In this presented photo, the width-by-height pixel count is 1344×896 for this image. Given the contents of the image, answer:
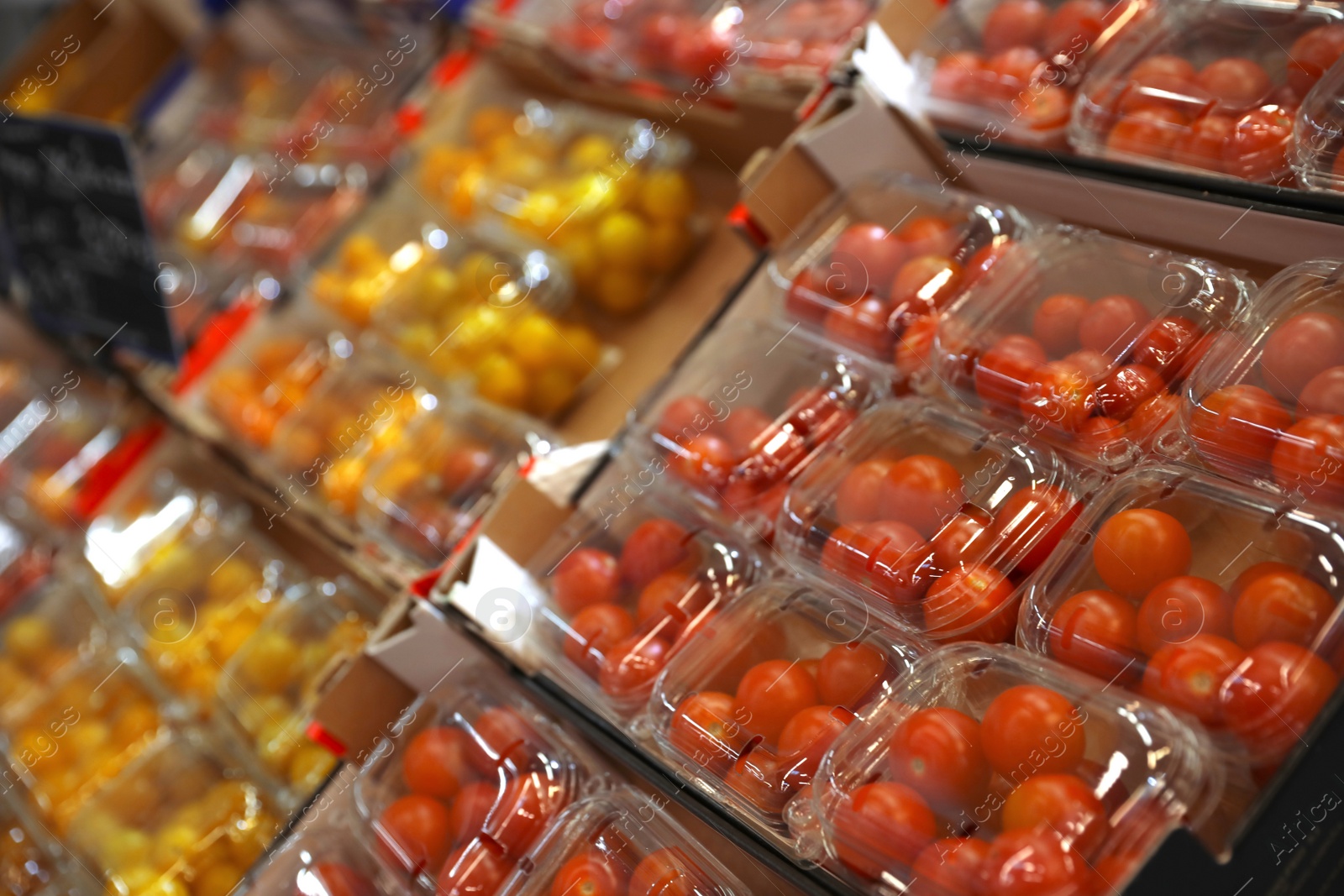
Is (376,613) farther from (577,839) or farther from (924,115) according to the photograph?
(924,115)

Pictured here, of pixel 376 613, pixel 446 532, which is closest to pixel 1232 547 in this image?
pixel 446 532

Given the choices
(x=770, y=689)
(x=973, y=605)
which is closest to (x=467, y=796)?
(x=770, y=689)

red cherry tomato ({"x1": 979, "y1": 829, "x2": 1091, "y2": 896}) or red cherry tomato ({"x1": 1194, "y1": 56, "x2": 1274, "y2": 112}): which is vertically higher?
red cherry tomato ({"x1": 1194, "y1": 56, "x2": 1274, "y2": 112})

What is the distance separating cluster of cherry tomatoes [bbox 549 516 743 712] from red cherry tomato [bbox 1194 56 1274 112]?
0.90 m

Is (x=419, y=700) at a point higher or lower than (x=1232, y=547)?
higher

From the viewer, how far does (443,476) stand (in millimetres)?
2115

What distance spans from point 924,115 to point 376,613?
4.62 ft

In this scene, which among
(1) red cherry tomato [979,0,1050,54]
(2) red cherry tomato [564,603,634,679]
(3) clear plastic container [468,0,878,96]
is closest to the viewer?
(2) red cherry tomato [564,603,634,679]

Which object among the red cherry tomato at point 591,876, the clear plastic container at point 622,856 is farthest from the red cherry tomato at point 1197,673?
the red cherry tomato at point 591,876

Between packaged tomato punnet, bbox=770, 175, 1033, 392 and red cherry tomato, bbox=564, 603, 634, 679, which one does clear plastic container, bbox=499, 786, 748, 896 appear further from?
packaged tomato punnet, bbox=770, 175, 1033, 392

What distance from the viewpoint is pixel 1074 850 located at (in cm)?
98

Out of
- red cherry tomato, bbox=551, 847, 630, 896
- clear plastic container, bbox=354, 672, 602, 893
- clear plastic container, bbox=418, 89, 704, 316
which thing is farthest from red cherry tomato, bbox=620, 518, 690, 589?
clear plastic container, bbox=418, 89, 704, 316

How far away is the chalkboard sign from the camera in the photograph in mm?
2299

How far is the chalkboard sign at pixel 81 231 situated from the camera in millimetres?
2299
